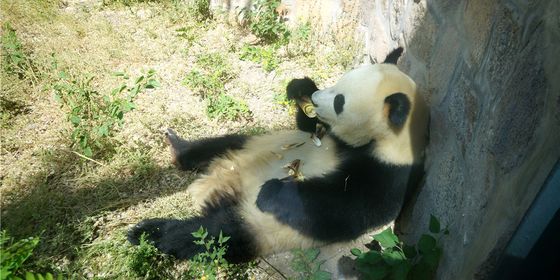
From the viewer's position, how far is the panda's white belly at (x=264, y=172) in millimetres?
2795

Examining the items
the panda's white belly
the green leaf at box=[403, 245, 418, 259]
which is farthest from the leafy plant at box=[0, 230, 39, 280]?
the green leaf at box=[403, 245, 418, 259]

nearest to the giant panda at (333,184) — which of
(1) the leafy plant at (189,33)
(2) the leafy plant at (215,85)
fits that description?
(2) the leafy plant at (215,85)

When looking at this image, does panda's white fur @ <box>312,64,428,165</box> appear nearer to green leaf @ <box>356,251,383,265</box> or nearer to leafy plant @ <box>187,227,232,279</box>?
green leaf @ <box>356,251,383,265</box>

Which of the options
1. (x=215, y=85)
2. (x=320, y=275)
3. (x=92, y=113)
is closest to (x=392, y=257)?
(x=320, y=275)

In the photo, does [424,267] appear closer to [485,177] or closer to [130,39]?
[485,177]

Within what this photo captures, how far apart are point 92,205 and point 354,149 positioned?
69.5 inches

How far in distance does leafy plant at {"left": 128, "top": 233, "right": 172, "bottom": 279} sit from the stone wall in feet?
4.87

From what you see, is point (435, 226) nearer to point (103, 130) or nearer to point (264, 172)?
point (264, 172)

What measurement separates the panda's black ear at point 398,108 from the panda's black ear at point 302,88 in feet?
2.70

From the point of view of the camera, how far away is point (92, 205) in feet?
→ 9.99

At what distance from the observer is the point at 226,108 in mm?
3822

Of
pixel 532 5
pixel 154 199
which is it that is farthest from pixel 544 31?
pixel 154 199

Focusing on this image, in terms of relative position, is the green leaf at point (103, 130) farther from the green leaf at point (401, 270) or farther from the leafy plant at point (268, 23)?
the green leaf at point (401, 270)

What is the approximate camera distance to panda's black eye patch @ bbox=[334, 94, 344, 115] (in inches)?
111
